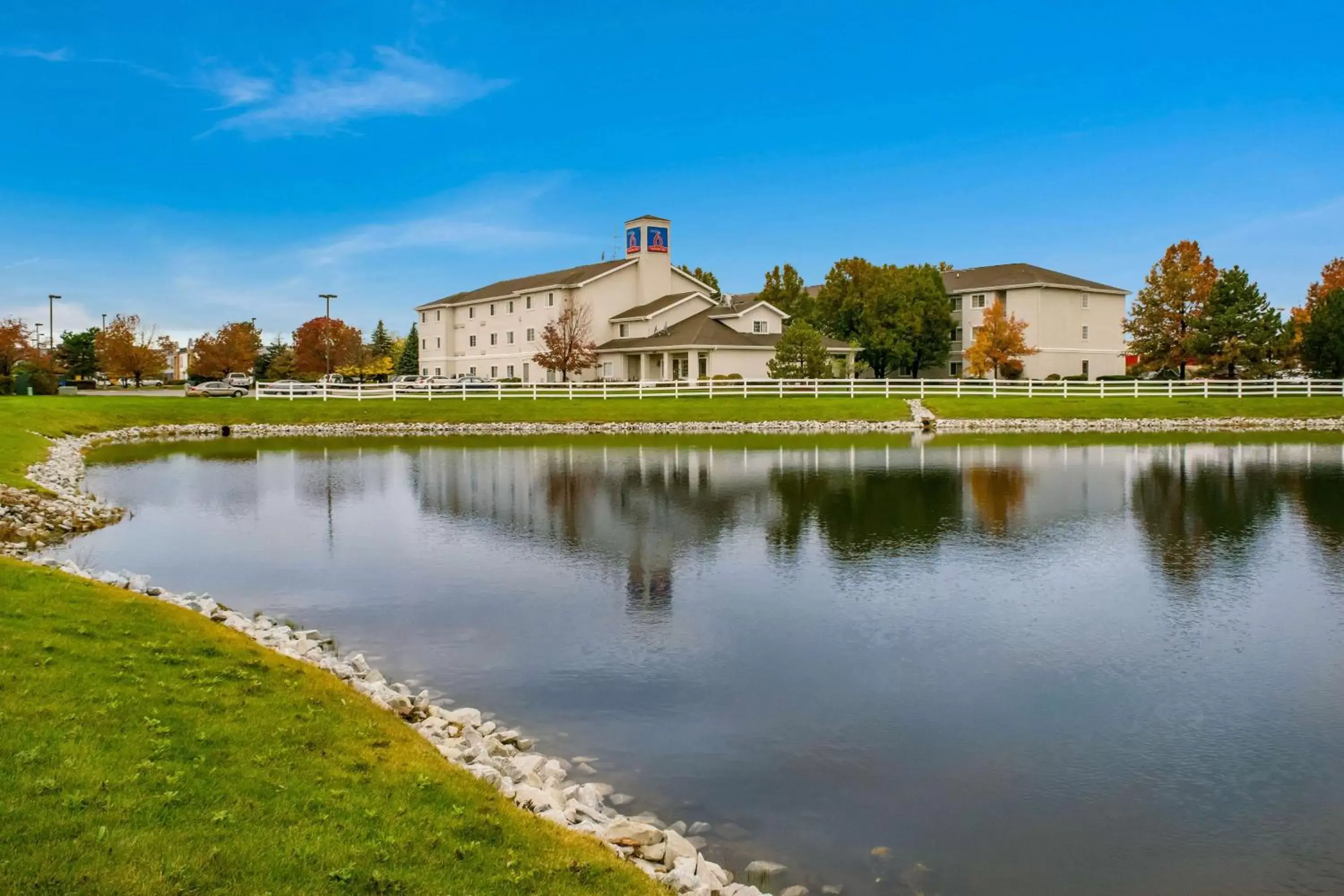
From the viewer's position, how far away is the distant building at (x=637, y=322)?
74.2m

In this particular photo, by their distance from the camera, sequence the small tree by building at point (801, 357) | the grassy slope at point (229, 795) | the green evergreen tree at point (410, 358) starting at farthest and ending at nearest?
the green evergreen tree at point (410, 358)
the small tree by building at point (801, 357)
the grassy slope at point (229, 795)

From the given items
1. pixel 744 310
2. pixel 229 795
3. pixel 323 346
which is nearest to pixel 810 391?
pixel 744 310

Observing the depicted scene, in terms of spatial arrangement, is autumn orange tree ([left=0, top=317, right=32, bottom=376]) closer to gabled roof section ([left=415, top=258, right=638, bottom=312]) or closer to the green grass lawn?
gabled roof section ([left=415, top=258, right=638, bottom=312])

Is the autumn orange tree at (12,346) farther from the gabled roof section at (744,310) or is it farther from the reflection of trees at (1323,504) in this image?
the reflection of trees at (1323,504)

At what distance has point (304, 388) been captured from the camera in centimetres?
6412

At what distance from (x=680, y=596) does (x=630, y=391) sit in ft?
157

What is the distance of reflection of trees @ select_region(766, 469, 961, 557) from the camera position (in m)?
20.4

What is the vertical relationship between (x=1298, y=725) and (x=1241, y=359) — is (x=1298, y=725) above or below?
below

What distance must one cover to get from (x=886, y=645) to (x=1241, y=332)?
69992 millimetres

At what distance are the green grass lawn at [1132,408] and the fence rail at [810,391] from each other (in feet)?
3.32

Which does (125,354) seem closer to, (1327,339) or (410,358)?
(410,358)

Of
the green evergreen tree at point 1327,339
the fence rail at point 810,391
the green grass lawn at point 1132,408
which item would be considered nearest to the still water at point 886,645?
the green grass lawn at point 1132,408

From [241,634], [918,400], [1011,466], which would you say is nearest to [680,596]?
[241,634]

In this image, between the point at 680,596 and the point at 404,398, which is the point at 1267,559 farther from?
the point at 404,398
